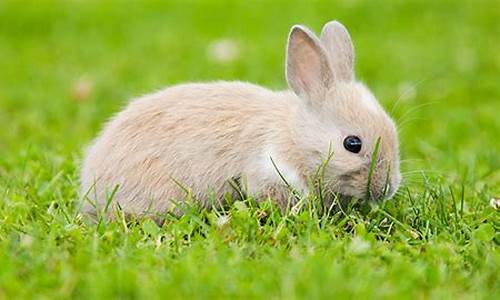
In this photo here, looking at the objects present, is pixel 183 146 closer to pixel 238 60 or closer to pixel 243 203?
pixel 243 203

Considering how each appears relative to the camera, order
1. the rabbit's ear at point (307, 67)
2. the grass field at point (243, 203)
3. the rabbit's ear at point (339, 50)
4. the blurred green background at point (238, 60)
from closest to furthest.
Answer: the grass field at point (243, 203) < the rabbit's ear at point (307, 67) < the rabbit's ear at point (339, 50) < the blurred green background at point (238, 60)

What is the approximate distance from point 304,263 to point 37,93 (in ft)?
20.0

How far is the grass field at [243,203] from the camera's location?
3775mm

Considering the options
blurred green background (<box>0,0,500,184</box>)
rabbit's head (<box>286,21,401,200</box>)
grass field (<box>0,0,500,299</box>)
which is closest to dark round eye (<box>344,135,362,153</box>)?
rabbit's head (<box>286,21,401,200</box>)

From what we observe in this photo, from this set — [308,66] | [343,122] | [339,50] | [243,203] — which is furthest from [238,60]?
[243,203]

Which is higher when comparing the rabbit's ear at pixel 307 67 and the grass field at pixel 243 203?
the rabbit's ear at pixel 307 67

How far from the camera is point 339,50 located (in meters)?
5.30

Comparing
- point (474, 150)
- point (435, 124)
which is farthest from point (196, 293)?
point (435, 124)

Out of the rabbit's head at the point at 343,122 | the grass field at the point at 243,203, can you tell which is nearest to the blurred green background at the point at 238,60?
the grass field at the point at 243,203

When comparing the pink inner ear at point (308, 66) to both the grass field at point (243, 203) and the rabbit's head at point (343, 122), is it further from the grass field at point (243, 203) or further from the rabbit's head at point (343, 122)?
the grass field at point (243, 203)

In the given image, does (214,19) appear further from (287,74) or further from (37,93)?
(287,74)

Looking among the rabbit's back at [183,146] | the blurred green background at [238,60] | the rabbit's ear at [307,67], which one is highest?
the rabbit's ear at [307,67]

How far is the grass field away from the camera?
3.78 metres

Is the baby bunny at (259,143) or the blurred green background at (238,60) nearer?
the baby bunny at (259,143)
